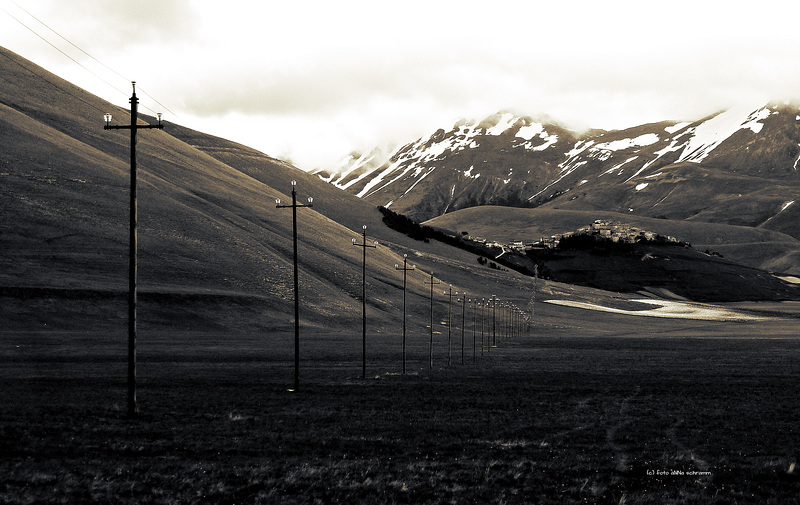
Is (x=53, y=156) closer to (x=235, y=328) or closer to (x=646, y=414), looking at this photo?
(x=235, y=328)

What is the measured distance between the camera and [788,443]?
29.5 m

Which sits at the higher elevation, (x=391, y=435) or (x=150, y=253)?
(x=150, y=253)

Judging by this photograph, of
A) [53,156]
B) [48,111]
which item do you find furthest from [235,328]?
[48,111]

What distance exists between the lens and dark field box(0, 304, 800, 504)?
20781 millimetres

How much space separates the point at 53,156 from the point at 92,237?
36459mm

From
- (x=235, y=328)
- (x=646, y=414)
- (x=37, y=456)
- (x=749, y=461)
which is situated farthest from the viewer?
(x=235, y=328)

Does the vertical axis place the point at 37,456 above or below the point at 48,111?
below

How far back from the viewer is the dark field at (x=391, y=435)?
20781mm

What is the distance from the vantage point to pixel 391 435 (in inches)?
1188

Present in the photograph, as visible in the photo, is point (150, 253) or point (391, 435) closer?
point (391, 435)

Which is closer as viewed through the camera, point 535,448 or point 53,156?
point 535,448

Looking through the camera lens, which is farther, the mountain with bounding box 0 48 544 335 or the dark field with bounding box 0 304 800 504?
the mountain with bounding box 0 48 544 335

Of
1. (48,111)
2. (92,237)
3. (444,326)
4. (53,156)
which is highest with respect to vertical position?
(48,111)

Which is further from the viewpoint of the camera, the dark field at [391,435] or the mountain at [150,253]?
the mountain at [150,253]
